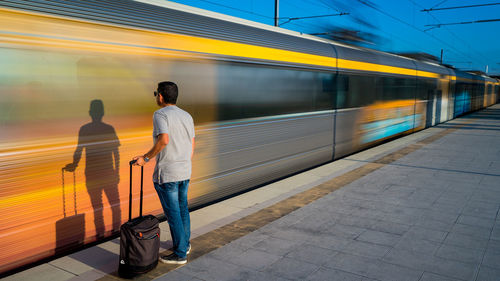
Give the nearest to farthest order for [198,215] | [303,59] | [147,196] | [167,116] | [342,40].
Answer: [167,116]
[147,196]
[198,215]
[303,59]
[342,40]

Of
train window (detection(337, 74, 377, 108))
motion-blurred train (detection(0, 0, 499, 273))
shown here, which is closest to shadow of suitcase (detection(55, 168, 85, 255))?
motion-blurred train (detection(0, 0, 499, 273))

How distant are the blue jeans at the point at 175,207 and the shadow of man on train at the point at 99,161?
28.3 inches

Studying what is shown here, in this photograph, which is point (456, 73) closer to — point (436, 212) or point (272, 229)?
point (436, 212)

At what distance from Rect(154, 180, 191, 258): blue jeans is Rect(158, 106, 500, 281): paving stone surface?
20 cm

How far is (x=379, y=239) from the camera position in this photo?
4.17 metres

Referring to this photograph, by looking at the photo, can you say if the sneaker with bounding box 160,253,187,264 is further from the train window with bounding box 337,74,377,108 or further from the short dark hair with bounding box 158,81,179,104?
the train window with bounding box 337,74,377,108

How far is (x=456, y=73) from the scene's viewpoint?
70.9ft

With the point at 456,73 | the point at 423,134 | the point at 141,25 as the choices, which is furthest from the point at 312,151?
the point at 456,73

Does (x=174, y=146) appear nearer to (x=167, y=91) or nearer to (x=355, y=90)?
(x=167, y=91)

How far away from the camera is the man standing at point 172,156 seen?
10.7 feet

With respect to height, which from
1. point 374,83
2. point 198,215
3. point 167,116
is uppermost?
point 374,83

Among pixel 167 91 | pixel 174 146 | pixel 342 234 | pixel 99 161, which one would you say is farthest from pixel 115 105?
pixel 342 234

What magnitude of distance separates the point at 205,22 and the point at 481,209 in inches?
173

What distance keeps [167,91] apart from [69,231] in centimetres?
164
